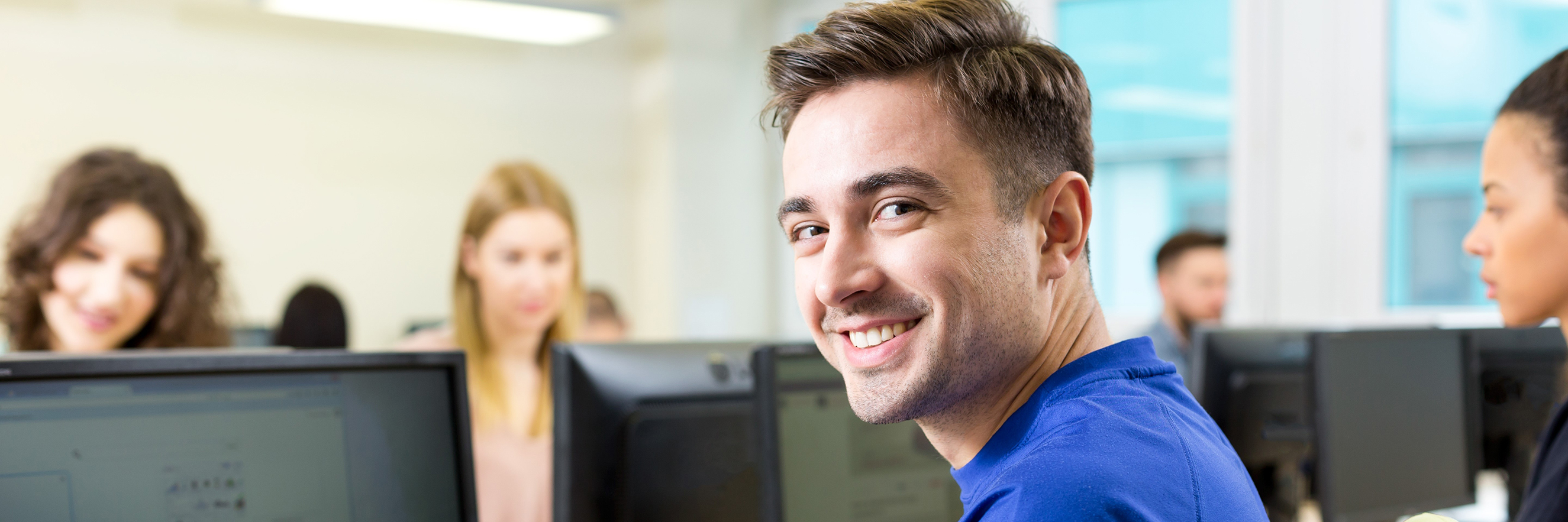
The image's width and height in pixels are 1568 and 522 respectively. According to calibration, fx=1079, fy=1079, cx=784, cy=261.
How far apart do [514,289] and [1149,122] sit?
9.83ft

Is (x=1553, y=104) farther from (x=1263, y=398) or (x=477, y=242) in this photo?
(x=477, y=242)

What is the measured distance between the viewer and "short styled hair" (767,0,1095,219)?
37.0 inches

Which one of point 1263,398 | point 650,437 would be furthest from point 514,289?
point 1263,398

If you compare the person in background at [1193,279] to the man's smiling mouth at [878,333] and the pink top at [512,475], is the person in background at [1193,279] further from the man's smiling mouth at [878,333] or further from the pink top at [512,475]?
the man's smiling mouth at [878,333]

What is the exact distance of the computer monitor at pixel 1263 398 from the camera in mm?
2318

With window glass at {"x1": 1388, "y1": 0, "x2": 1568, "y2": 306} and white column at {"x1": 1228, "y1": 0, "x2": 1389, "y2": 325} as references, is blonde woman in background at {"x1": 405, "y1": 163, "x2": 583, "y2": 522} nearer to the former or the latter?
white column at {"x1": 1228, "y1": 0, "x2": 1389, "y2": 325}

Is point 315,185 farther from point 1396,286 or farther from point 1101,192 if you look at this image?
point 1396,286

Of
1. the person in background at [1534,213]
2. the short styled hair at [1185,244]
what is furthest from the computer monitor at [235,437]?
the short styled hair at [1185,244]

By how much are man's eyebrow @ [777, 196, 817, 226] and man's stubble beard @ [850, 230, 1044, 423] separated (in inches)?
5.6

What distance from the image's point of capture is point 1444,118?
3.74 metres

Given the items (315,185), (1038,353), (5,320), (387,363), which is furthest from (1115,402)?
(315,185)

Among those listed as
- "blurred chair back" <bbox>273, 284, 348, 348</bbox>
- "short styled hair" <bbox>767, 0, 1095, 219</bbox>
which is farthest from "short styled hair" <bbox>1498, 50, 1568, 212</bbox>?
"blurred chair back" <bbox>273, 284, 348, 348</bbox>

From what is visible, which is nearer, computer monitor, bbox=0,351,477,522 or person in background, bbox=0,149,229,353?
computer monitor, bbox=0,351,477,522

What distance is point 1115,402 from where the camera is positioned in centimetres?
84
